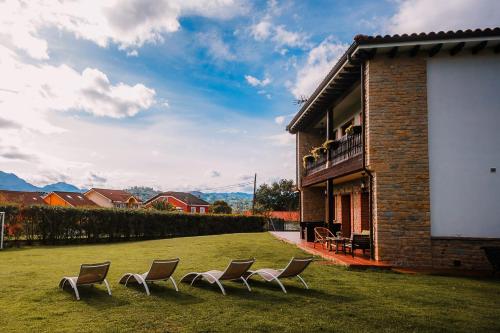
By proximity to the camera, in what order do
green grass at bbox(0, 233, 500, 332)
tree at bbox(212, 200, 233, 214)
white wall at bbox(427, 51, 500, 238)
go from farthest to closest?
tree at bbox(212, 200, 233, 214), white wall at bbox(427, 51, 500, 238), green grass at bbox(0, 233, 500, 332)

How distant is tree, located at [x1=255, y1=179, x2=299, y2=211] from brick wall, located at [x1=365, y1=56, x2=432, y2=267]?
63.3 m

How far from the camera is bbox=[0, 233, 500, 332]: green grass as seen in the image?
625cm

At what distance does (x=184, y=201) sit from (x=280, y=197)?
21.2 meters

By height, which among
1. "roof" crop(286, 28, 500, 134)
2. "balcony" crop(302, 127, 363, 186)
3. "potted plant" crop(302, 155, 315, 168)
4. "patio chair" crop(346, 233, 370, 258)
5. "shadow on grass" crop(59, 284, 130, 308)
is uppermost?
"roof" crop(286, 28, 500, 134)

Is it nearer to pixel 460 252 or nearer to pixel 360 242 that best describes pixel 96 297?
pixel 360 242

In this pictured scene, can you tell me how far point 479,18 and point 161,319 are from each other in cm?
1380

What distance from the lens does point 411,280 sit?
32.3ft

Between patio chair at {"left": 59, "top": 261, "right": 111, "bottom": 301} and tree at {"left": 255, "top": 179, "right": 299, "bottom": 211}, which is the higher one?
tree at {"left": 255, "top": 179, "right": 299, "bottom": 211}

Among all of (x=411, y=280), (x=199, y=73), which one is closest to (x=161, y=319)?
(x=411, y=280)

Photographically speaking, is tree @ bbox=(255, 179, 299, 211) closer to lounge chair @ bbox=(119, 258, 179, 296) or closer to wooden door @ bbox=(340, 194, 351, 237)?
wooden door @ bbox=(340, 194, 351, 237)

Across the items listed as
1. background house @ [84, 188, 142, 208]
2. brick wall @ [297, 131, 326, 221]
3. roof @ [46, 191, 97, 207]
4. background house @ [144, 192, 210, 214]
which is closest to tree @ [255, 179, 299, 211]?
background house @ [144, 192, 210, 214]

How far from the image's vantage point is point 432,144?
12133mm

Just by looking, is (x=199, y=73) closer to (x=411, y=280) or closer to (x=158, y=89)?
(x=158, y=89)

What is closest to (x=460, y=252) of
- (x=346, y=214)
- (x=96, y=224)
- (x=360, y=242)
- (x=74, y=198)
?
(x=360, y=242)
